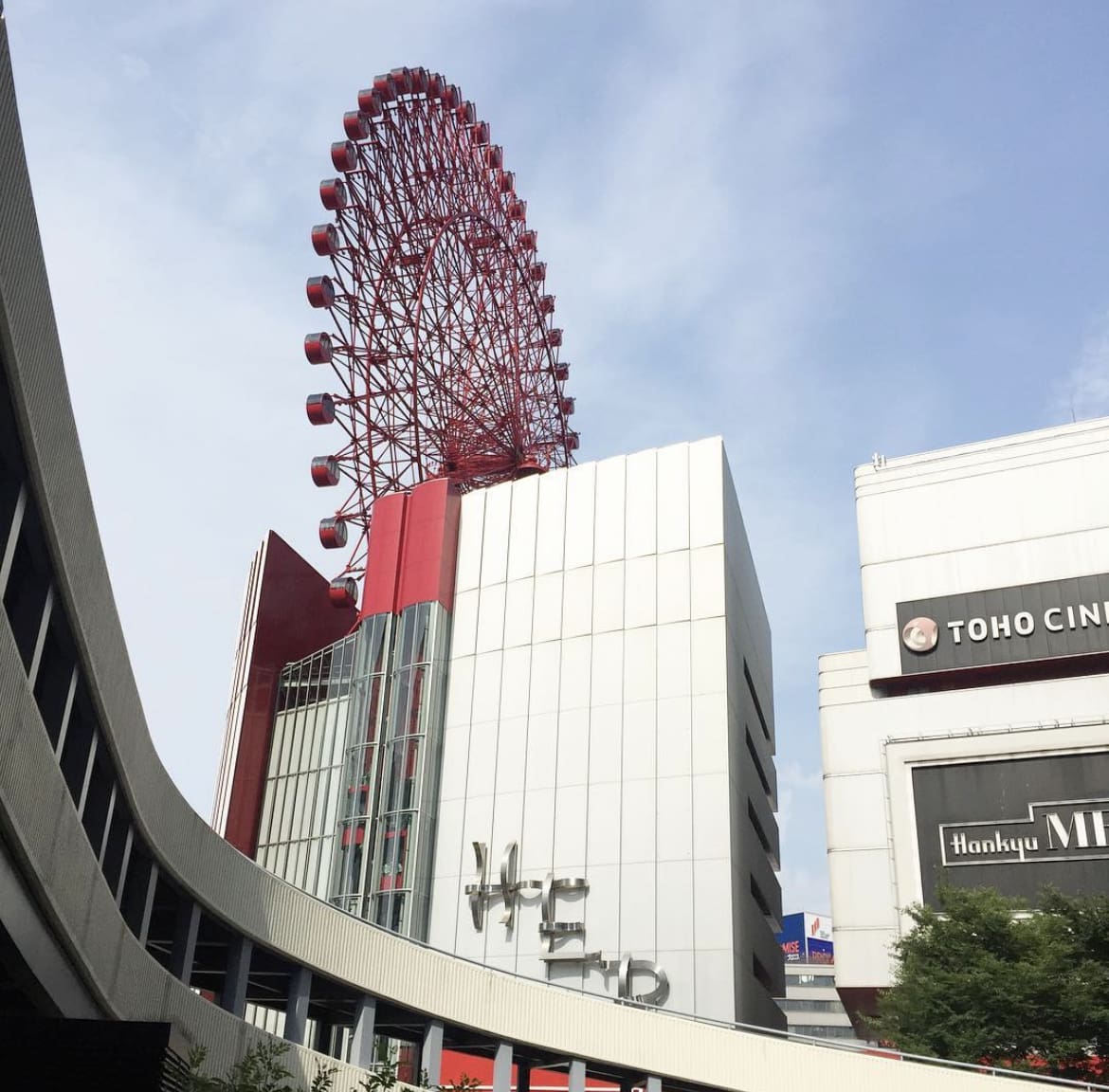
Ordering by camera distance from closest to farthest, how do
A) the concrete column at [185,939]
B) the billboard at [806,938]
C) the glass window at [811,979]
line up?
1. the concrete column at [185,939]
2. the glass window at [811,979]
3. the billboard at [806,938]

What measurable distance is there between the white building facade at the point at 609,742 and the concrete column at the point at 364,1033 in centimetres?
844

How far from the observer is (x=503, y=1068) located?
26.9 meters

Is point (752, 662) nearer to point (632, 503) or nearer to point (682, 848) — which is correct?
point (632, 503)

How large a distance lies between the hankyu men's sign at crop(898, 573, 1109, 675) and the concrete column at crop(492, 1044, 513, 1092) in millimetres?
15992

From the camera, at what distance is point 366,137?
46125 millimetres

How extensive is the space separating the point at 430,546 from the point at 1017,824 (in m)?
21.3

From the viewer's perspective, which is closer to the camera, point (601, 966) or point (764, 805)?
point (601, 966)

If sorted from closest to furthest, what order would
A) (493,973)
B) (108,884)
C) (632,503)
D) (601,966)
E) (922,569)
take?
(108,884), (493,973), (601,966), (922,569), (632,503)

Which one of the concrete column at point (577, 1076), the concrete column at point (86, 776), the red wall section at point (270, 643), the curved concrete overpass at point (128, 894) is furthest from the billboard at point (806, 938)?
the concrete column at point (86, 776)

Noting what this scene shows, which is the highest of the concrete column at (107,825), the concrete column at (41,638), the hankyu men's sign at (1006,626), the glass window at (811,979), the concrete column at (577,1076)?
the hankyu men's sign at (1006,626)

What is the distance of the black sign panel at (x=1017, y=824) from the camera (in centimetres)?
3092

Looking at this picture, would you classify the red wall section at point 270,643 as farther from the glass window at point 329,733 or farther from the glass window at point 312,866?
the glass window at point 312,866

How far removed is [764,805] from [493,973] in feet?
73.3

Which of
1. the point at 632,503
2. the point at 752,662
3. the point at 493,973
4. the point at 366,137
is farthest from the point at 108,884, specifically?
the point at 366,137
